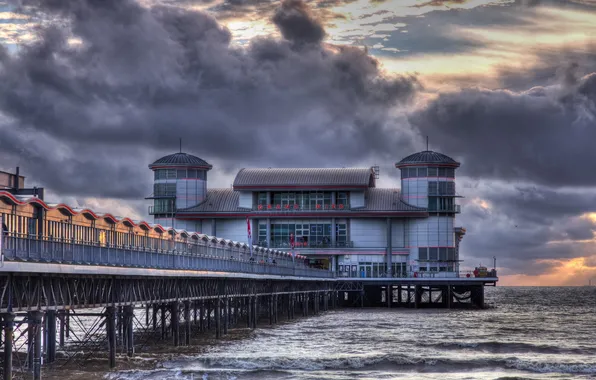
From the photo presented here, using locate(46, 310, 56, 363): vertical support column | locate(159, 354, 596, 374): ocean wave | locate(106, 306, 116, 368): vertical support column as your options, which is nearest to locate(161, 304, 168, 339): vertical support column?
locate(159, 354, 596, 374): ocean wave

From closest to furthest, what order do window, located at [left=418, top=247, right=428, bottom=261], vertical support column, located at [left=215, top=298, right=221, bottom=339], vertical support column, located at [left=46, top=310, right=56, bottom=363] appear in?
vertical support column, located at [left=46, top=310, right=56, bottom=363] < vertical support column, located at [left=215, top=298, right=221, bottom=339] < window, located at [left=418, top=247, right=428, bottom=261]

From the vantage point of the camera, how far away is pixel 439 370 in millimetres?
58844

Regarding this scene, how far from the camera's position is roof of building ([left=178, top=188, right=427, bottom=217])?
13825 centimetres

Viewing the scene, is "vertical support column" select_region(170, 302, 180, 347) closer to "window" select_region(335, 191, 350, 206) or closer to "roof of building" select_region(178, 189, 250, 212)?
"roof of building" select_region(178, 189, 250, 212)

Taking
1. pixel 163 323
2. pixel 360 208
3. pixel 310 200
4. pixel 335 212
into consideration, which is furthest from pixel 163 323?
pixel 310 200

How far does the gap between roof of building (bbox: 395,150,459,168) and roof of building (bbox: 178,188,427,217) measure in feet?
16.1

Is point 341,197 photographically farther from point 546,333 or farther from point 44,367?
point 44,367

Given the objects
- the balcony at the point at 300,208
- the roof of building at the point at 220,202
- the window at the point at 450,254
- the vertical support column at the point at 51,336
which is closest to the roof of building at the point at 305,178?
the balcony at the point at 300,208

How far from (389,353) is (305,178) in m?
76.3

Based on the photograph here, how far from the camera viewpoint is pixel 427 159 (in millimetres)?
137500

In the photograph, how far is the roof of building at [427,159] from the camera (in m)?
137

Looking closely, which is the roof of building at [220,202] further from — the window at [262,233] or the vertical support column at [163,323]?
the vertical support column at [163,323]

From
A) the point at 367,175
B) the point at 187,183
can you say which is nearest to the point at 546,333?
the point at 367,175

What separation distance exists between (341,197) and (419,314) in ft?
92.8
